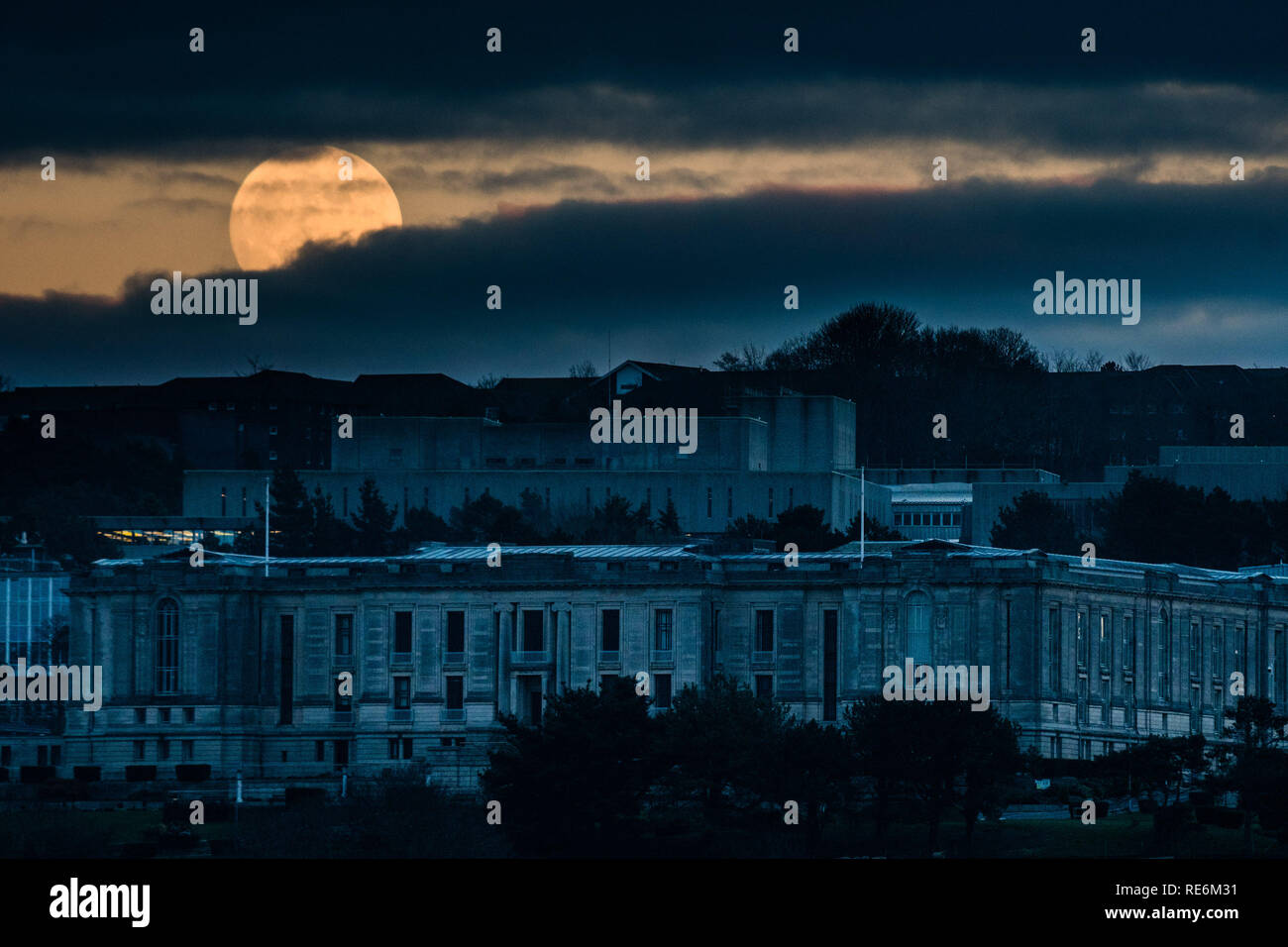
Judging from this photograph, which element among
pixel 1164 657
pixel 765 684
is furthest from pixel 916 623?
pixel 1164 657

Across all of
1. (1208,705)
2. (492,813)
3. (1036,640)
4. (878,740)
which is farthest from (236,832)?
(1208,705)

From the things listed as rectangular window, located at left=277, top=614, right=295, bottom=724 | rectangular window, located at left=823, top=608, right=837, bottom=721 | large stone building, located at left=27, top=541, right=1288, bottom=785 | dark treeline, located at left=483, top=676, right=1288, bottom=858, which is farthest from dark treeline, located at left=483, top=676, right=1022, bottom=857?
rectangular window, located at left=277, top=614, right=295, bottom=724

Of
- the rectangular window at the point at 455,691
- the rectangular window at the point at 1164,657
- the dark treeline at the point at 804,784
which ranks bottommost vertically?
the dark treeline at the point at 804,784

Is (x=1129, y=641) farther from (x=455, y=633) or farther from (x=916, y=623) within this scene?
(x=455, y=633)

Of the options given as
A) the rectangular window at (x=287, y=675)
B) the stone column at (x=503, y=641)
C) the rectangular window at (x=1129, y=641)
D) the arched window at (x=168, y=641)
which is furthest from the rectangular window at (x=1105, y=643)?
the arched window at (x=168, y=641)

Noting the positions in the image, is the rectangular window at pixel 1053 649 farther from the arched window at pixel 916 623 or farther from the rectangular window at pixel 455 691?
the rectangular window at pixel 455 691

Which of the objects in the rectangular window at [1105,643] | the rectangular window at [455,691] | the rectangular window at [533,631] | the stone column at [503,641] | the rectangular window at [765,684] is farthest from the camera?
the stone column at [503,641]

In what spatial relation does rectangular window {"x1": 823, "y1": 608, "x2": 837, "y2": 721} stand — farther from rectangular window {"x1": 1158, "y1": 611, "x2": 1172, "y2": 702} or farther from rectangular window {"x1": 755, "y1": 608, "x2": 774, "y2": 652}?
rectangular window {"x1": 1158, "y1": 611, "x2": 1172, "y2": 702}
